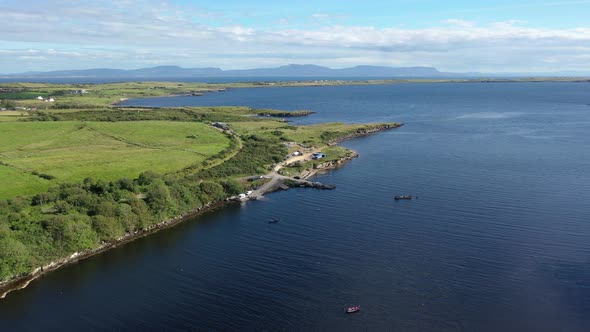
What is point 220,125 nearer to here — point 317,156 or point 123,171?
point 317,156

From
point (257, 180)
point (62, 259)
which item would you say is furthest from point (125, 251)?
point (257, 180)

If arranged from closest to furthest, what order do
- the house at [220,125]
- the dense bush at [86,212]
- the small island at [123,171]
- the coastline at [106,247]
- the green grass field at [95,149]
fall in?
1. the coastline at [106,247]
2. the dense bush at [86,212]
3. the small island at [123,171]
4. the green grass field at [95,149]
5. the house at [220,125]

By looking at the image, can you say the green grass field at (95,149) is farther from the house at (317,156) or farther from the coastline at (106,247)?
the house at (317,156)

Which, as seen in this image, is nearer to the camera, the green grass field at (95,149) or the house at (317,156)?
the green grass field at (95,149)


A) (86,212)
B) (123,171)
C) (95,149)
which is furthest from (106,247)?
(95,149)

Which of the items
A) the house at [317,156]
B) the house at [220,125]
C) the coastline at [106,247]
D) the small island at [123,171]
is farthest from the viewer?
the house at [220,125]

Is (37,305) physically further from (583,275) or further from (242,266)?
(583,275)

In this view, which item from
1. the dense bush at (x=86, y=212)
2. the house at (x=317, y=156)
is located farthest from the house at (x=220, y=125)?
the dense bush at (x=86, y=212)
